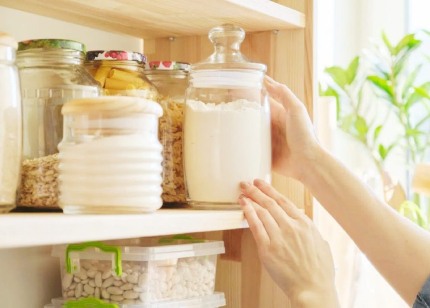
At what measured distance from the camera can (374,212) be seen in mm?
1169

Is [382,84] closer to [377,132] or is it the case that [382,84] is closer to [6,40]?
[377,132]

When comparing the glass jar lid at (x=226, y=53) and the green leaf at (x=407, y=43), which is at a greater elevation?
the green leaf at (x=407, y=43)

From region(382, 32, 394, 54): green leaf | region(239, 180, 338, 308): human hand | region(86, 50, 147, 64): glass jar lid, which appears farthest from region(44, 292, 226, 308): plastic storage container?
region(382, 32, 394, 54): green leaf

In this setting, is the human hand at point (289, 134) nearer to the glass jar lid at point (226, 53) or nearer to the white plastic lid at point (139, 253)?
the glass jar lid at point (226, 53)

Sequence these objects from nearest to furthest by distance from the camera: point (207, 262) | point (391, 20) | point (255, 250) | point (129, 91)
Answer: point (129, 91) < point (207, 262) < point (255, 250) < point (391, 20)

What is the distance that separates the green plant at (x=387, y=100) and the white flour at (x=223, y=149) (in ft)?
4.65

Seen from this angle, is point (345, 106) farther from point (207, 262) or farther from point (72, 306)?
point (72, 306)

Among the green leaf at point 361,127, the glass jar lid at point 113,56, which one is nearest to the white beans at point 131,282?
the glass jar lid at point 113,56

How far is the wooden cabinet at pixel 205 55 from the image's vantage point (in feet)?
3.67

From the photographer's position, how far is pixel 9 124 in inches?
34.3

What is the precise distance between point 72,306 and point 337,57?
1.96m

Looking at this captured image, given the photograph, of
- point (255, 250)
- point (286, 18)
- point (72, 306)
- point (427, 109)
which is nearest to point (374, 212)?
point (255, 250)

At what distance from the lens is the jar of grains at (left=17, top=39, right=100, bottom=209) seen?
37.2 inches

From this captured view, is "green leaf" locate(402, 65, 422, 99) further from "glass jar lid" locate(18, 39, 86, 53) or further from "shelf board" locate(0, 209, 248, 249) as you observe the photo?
"glass jar lid" locate(18, 39, 86, 53)
